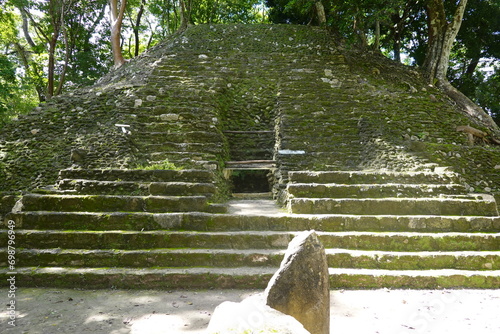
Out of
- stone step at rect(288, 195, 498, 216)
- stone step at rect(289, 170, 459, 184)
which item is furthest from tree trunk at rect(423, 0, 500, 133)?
stone step at rect(288, 195, 498, 216)

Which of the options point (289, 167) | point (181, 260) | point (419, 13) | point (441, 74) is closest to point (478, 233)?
point (289, 167)

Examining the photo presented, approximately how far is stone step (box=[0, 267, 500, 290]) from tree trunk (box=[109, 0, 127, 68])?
337 inches

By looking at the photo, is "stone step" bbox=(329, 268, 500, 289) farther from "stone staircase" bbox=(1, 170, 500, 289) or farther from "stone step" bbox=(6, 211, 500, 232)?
"stone step" bbox=(6, 211, 500, 232)

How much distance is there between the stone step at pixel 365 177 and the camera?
16.0 feet

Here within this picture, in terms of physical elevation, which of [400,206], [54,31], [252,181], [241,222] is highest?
[54,31]

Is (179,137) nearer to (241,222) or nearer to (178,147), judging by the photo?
(178,147)

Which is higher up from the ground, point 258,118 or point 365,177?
point 258,118

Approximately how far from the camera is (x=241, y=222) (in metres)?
4.04

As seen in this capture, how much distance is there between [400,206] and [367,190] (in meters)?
0.51

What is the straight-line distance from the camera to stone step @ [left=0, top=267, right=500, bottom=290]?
3.31 metres

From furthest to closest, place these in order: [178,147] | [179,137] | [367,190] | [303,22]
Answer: [303,22]
[179,137]
[178,147]
[367,190]

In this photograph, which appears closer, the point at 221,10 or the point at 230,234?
the point at 230,234

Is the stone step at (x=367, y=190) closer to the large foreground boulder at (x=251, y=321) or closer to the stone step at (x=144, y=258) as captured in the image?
the stone step at (x=144, y=258)

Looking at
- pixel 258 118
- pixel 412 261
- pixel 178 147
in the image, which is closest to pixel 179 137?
pixel 178 147
